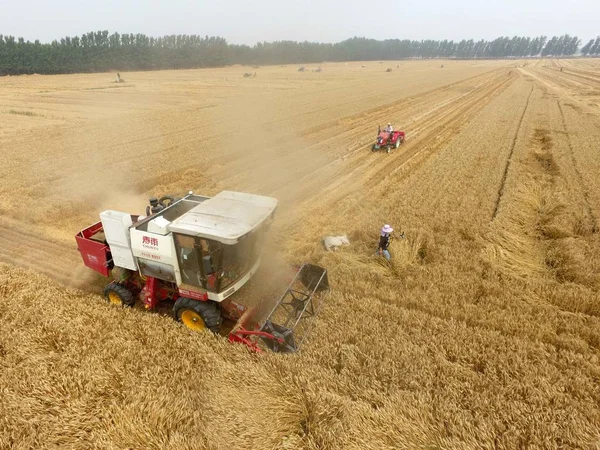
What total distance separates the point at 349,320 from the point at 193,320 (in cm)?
310

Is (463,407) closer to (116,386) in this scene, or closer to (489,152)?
(116,386)

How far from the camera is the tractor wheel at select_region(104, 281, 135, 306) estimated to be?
7312mm

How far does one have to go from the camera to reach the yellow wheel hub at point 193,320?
6680 mm

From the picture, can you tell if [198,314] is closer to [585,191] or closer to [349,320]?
[349,320]

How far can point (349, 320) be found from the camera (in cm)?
696

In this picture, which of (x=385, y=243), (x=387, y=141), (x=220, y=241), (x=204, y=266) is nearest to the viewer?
(x=220, y=241)

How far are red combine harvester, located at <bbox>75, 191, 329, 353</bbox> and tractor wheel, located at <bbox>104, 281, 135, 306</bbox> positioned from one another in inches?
0.8

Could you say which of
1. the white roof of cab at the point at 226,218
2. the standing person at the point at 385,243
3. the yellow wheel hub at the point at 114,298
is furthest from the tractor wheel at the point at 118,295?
the standing person at the point at 385,243

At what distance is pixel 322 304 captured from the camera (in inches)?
292

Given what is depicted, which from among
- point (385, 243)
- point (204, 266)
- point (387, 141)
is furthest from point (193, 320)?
point (387, 141)

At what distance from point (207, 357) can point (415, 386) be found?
138 inches

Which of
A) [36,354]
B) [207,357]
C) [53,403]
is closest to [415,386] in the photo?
[207,357]

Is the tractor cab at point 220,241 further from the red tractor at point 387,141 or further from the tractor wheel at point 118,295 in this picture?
the red tractor at point 387,141

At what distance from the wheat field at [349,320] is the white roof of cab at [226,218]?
2.03 meters
